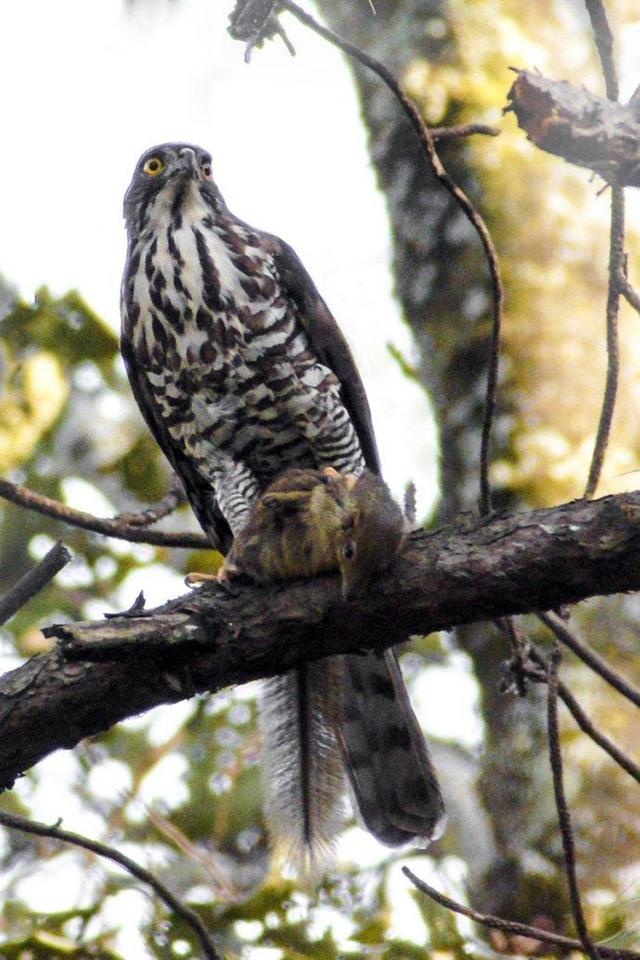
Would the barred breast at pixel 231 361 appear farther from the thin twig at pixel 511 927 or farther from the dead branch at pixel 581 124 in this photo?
the thin twig at pixel 511 927

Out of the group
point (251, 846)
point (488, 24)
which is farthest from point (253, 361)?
point (488, 24)

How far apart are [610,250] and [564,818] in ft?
4.12

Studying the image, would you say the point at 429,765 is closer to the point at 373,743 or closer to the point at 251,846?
the point at 373,743

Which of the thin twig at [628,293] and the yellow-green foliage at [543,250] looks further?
the yellow-green foliage at [543,250]

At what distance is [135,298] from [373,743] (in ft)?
5.07

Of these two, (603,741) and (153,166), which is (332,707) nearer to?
(603,741)

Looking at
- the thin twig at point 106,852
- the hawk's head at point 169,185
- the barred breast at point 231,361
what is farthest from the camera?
the hawk's head at point 169,185

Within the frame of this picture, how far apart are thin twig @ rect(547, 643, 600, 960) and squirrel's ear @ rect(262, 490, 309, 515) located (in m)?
1.02

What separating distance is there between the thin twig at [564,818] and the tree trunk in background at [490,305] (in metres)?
2.15

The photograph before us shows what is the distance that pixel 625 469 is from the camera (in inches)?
201

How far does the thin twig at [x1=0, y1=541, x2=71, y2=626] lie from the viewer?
267 centimetres

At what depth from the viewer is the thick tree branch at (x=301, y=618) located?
2.65 meters

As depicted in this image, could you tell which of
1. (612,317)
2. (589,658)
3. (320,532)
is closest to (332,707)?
(320,532)

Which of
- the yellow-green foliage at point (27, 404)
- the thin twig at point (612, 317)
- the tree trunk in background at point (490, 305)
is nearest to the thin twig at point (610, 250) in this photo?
the thin twig at point (612, 317)
